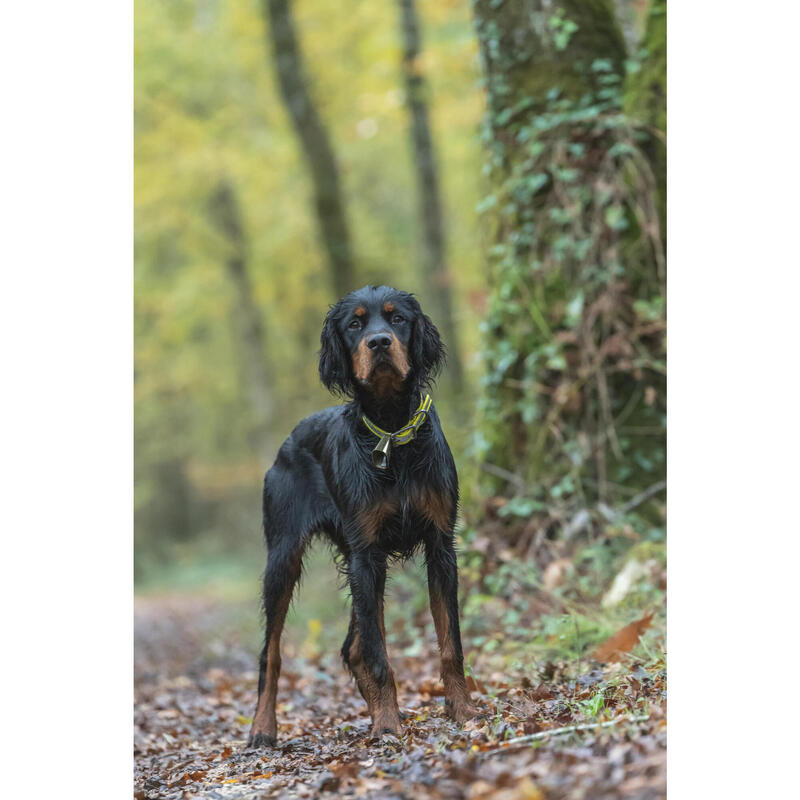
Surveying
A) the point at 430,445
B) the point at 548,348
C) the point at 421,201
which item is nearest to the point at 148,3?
the point at 421,201

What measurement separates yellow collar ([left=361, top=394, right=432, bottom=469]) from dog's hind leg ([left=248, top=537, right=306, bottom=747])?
899 mm

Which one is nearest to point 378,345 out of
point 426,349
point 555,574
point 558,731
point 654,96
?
point 426,349

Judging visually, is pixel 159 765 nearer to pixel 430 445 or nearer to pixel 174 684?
pixel 430 445

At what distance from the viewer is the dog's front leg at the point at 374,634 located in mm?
3930

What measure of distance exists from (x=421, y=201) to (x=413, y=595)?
790cm

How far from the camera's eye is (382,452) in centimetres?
393

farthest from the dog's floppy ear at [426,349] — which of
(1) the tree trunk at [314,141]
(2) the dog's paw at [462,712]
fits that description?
(1) the tree trunk at [314,141]

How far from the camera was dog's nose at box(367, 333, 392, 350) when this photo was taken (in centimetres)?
374

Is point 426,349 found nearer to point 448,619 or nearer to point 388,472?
point 388,472

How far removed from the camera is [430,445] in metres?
3.99

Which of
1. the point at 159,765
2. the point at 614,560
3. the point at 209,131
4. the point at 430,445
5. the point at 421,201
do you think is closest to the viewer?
the point at 430,445

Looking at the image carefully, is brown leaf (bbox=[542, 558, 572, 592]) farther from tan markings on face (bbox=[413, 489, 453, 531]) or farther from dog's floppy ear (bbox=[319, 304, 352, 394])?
dog's floppy ear (bbox=[319, 304, 352, 394])

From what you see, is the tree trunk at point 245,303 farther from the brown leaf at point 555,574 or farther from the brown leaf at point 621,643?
the brown leaf at point 621,643

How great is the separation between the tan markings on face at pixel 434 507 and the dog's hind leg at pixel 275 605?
2.86ft
